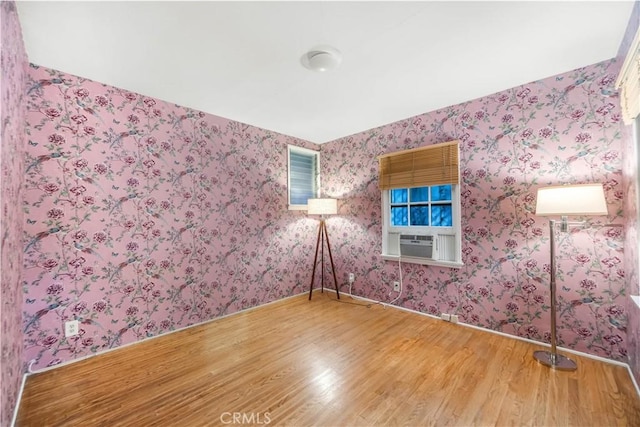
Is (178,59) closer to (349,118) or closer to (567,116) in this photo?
(349,118)

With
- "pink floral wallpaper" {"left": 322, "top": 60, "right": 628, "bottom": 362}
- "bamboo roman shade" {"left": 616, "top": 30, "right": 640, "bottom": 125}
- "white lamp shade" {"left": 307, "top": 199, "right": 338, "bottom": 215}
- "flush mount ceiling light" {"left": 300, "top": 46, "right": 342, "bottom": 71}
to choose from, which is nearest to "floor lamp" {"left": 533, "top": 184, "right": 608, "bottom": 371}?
"pink floral wallpaper" {"left": 322, "top": 60, "right": 628, "bottom": 362}

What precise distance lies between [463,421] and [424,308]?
1705mm

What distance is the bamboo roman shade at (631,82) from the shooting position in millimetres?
1488

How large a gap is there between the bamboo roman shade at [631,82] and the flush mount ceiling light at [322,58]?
1.68 metres

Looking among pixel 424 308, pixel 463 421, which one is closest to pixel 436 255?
pixel 424 308

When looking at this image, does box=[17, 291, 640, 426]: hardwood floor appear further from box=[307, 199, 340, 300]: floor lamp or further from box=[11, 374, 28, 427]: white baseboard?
box=[307, 199, 340, 300]: floor lamp

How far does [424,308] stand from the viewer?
127 inches

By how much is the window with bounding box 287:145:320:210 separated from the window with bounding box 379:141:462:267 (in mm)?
1223

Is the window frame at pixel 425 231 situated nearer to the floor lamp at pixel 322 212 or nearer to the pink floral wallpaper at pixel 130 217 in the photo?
the floor lamp at pixel 322 212

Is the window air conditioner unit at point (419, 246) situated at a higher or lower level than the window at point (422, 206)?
lower

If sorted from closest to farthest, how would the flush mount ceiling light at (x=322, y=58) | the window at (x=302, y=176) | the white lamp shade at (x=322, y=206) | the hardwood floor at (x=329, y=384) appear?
1. the hardwood floor at (x=329, y=384)
2. the flush mount ceiling light at (x=322, y=58)
3. the white lamp shade at (x=322, y=206)
4. the window at (x=302, y=176)

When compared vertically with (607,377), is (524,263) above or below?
above

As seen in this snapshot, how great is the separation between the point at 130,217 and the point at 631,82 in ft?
12.7

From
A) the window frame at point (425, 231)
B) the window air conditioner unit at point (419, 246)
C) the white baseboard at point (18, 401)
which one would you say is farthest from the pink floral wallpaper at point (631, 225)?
the white baseboard at point (18, 401)
